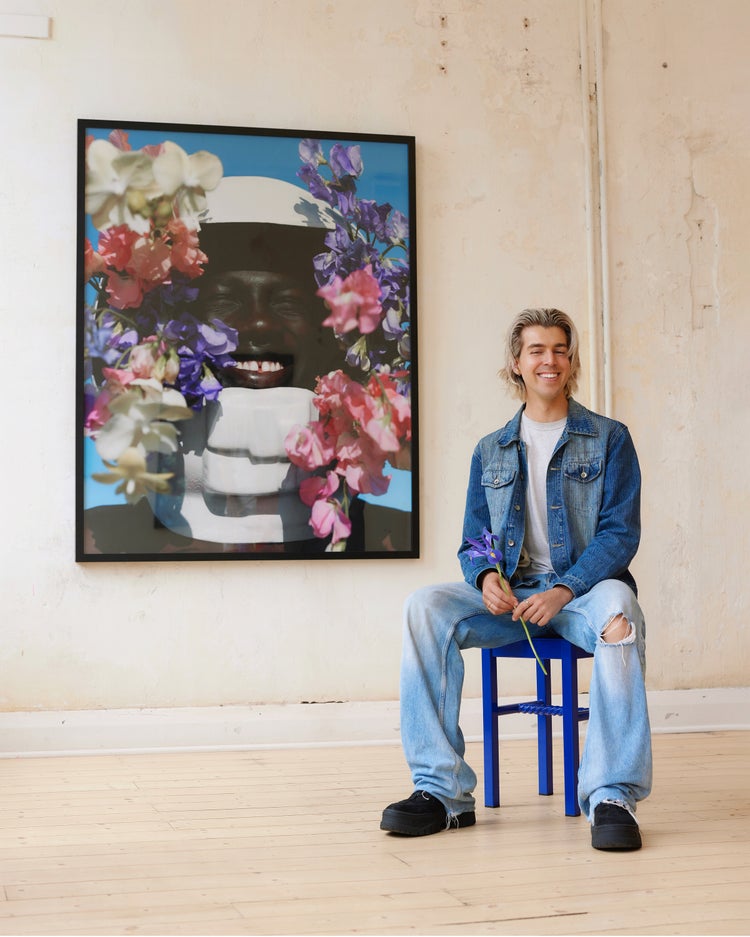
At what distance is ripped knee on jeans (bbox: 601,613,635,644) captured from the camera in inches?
95.1

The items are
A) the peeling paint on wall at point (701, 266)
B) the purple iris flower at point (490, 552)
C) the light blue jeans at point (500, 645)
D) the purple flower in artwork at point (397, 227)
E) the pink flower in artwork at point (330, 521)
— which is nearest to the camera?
the light blue jeans at point (500, 645)

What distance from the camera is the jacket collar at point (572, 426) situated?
9.06ft

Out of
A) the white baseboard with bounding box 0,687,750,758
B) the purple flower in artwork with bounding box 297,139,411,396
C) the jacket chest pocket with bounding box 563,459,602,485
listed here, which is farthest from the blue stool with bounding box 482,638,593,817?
the purple flower in artwork with bounding box 297,139,411,396

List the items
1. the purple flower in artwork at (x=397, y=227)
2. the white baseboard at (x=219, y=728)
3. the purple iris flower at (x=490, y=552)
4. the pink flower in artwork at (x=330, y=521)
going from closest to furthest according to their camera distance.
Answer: the purple iris flower at (x=490, y=552)
the white baseboard at (x=219, y=728)
the pink flower in artwork at (x=330, y=521)
the purple flower in artwork at (x=397, y=227)

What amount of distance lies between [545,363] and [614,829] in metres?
1.11

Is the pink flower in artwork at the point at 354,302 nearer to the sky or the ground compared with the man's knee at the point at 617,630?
nearer to the sky

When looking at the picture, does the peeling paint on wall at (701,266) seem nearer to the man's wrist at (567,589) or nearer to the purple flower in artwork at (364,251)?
the purple flower in artwork at (364,251)

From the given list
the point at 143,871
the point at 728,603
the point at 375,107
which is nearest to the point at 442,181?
the point at 375,107

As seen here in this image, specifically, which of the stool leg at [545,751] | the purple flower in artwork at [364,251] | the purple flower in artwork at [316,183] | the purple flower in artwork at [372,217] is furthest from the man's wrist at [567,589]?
the purple flower in artwork at [316,183]

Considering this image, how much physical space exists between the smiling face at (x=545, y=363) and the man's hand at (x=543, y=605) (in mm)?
511

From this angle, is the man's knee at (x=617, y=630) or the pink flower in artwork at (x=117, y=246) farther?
the pink flower in artwork at (x=117, y=246)

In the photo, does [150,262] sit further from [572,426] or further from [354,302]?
[572,426]

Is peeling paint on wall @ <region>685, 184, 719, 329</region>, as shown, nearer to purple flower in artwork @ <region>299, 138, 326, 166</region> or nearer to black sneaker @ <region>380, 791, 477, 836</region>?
purple flower in artwork @ <region>299, 138, 326, 166</region>

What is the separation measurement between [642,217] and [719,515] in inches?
45.2
